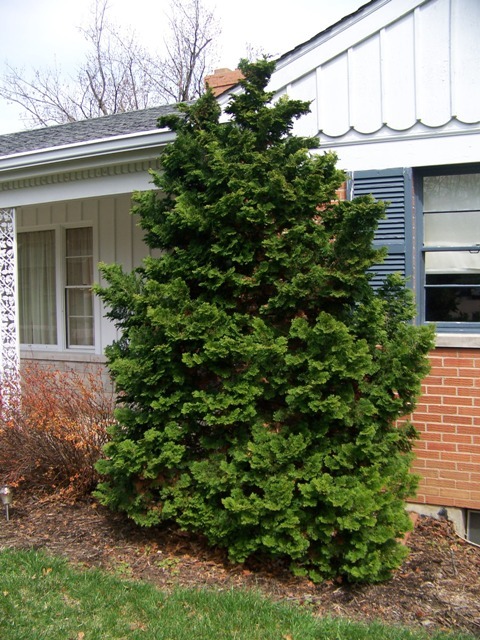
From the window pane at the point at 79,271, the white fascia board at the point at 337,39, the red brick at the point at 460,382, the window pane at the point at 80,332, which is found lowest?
the red brick at the point at 460,382

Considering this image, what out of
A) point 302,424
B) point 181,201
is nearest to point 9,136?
point 181,201

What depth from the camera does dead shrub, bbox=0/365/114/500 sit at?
542cm

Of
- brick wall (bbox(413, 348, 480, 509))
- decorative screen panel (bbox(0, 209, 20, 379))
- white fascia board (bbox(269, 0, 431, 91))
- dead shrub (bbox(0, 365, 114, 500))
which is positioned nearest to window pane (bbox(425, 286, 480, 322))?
brick wall (bbox(413, 348, 480, 509))

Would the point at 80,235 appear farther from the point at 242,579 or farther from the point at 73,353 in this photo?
the point at 242,579

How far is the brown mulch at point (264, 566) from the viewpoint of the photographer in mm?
3775

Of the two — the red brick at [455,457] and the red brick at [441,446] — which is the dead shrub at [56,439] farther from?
the red brick at [455,457]

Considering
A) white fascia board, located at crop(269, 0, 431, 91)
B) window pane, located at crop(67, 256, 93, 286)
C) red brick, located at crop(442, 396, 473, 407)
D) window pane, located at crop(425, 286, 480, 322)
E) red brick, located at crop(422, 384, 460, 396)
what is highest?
white fascia board, located at crop(269, 0, 431, 91)

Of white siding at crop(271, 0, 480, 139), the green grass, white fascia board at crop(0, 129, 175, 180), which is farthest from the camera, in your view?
white fascia board at crop(0, 129, 175, 180)

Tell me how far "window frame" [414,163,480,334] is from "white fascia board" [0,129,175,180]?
86.5 inches

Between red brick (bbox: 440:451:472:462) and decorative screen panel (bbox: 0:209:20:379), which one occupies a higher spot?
decorative screen panel (bbox: 0:209:20:379)

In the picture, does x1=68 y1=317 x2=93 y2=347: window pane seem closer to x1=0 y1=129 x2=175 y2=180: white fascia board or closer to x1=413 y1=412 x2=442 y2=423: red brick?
x1=0 y1=129 x2=175 y2=180: white fascia board

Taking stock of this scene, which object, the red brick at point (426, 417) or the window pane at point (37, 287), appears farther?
the window pane at point (37, 287)

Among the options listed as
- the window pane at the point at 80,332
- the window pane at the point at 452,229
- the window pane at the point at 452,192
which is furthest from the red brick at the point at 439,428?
the window pane at the point at 80,332

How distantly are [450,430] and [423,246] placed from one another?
1.48 metres
